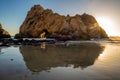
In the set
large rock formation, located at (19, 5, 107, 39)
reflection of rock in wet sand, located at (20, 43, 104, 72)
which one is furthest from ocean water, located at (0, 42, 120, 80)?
large rock formation, located at (19, 5, 107, 39)

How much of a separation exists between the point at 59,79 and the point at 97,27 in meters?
159

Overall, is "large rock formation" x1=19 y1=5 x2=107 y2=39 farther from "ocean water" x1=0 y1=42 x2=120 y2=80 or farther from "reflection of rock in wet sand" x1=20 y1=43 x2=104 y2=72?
"ocean water" x1=0 y1=42 x2=120 y2=80

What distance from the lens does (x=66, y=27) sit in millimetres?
139625

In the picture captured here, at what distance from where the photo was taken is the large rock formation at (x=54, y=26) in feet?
434

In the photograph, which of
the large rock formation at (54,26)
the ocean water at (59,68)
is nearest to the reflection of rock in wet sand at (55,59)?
the ocean water at (59,68)

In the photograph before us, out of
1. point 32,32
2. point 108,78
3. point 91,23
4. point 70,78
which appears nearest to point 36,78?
point 70,78

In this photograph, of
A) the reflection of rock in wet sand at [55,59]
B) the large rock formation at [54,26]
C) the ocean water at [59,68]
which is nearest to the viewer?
the ocean water at [59,68]

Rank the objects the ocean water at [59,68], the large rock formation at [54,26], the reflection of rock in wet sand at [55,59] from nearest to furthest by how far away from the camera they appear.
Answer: the ocean water at [59,68] → the reflection of rock in wet sand at [55,59] → the large rock formation at [54,26]

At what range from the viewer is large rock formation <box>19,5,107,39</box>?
434 ft

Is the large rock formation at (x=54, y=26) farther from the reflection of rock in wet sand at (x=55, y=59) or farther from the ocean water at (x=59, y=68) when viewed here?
the ocean water at (x=59, y=68)

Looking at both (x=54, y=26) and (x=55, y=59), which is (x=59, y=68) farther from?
(x=54, y=26)

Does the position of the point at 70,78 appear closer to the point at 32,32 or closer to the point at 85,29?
the point at 32,32

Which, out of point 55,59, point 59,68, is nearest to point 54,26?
point 55,59

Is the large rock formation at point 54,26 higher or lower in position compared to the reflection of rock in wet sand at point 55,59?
higher
